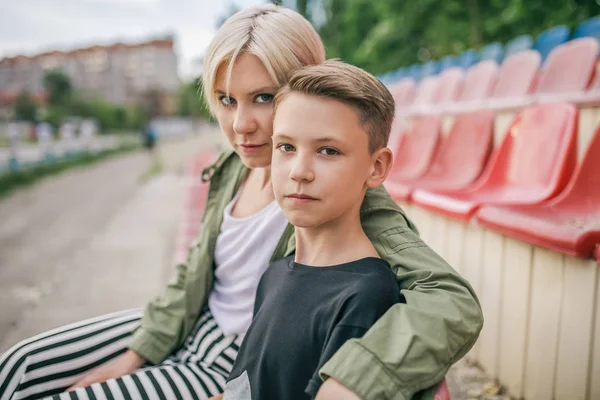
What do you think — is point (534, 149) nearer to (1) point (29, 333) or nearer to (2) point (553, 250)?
(2) point (553, 250)

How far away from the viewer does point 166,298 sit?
1446mm

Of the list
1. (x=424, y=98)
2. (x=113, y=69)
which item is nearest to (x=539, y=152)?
(x=424, y=98)

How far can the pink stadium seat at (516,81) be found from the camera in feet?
10.2

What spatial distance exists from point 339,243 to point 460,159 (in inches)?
89.0

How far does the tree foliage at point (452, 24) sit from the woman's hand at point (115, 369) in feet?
15.2

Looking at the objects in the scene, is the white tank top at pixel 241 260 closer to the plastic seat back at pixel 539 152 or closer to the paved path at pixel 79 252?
the plastic seat back at pixel 539 152

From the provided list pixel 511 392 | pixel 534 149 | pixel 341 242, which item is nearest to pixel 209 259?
pixel 341 242

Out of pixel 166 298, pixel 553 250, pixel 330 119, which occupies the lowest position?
pixel 166 298

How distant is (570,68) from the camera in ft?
9.29

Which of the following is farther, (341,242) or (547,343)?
(547,343)

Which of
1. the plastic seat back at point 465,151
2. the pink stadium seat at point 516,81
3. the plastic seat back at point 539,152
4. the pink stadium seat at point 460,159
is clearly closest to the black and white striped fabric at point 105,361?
the plastic seat back at point 539,152

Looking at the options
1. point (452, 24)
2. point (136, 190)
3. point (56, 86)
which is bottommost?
point (136, 190)

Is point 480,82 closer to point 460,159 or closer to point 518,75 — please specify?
point 518,75

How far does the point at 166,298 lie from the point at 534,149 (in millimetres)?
1745
